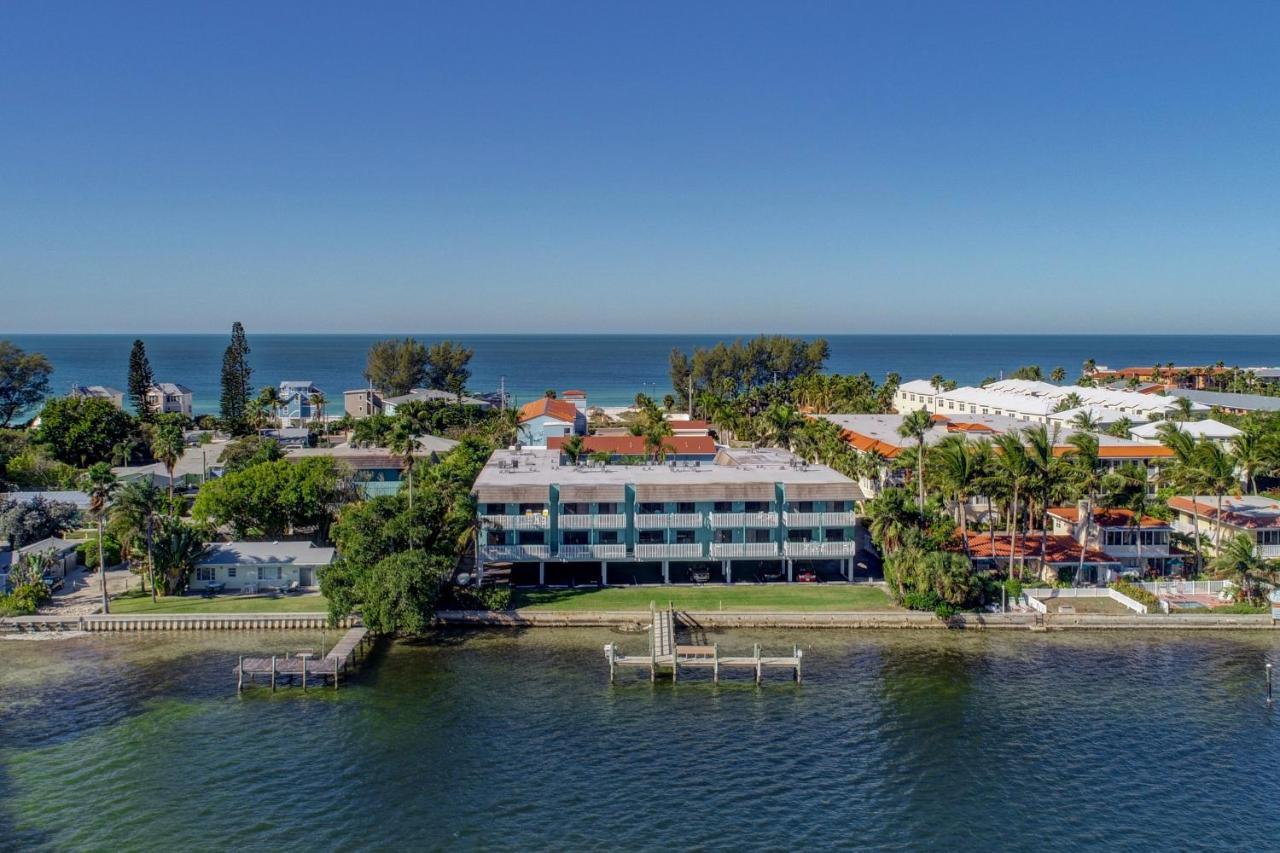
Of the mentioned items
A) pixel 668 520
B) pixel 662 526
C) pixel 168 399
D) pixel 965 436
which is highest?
pixel 168 399

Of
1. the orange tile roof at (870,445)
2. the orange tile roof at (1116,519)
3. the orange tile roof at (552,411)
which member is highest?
the orange tile roof at (552,411)

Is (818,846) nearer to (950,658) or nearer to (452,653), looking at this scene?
(950,658)

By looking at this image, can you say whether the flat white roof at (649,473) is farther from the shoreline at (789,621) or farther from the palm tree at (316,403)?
the palm tree at (316,403)

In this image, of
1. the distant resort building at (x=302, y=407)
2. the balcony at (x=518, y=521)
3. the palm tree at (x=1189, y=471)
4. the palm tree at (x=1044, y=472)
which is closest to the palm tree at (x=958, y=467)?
the palm tree at (x=1044, y=472)

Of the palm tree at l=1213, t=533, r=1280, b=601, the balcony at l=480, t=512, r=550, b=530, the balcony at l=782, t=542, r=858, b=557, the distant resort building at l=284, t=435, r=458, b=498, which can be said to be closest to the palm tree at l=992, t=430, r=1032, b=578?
the balcony at l=782, t=542, r=858, b=557

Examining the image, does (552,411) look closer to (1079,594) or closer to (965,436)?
(965,436)

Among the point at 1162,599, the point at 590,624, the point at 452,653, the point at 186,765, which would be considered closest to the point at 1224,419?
the point at 1162,599

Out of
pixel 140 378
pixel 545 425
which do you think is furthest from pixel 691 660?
pixel 140 378

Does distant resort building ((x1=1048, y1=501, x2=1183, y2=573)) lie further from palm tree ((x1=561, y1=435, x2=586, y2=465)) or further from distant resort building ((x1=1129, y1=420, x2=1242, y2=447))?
palm tree ((x1=561, y1=435, x2=586, y2=465))
